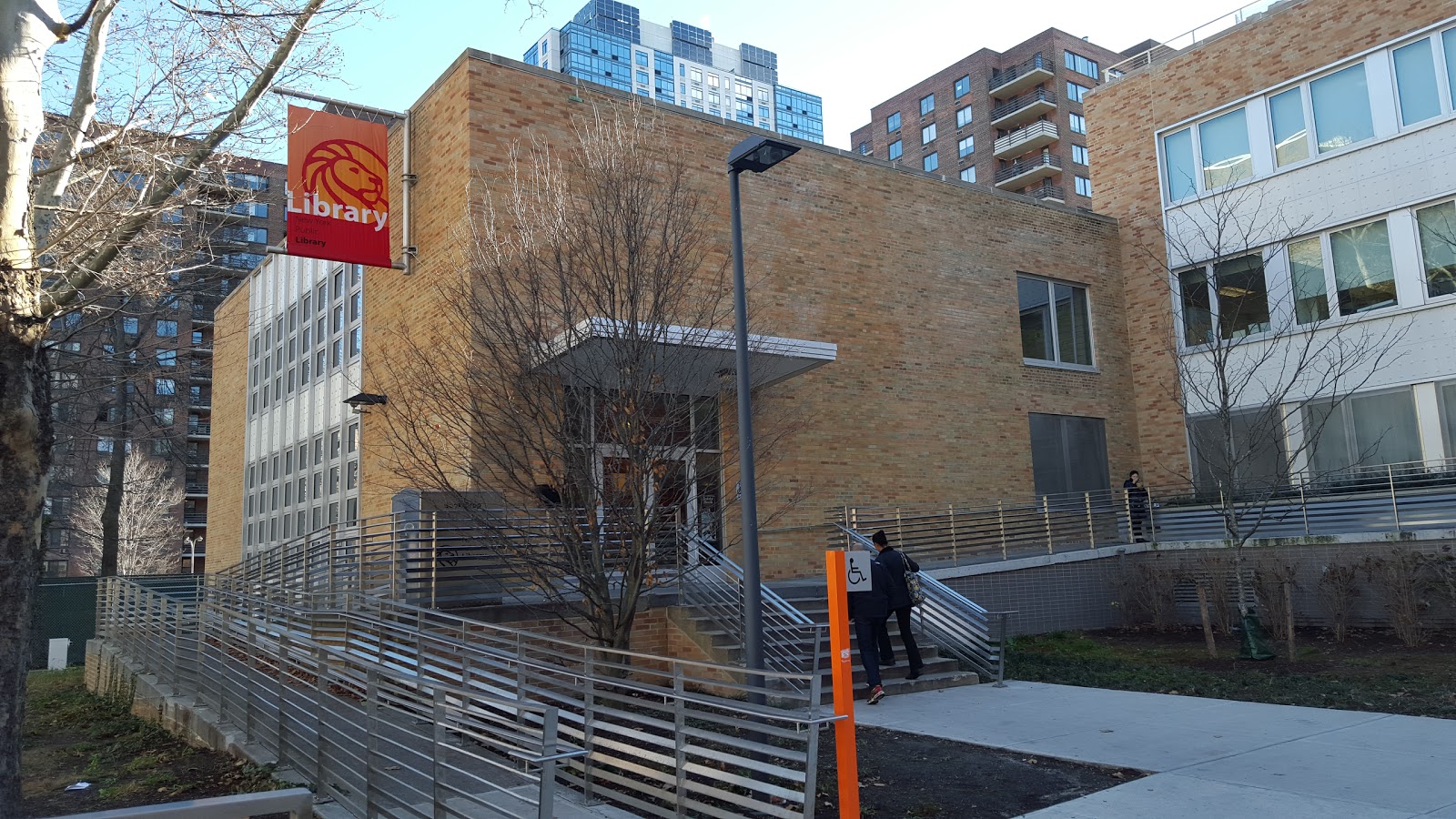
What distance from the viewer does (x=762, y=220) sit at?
59.0 ft

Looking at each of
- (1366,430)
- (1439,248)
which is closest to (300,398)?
(1366,430)

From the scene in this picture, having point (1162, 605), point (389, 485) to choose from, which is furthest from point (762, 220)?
point (1162, 605)

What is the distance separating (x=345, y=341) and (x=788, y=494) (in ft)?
29.4

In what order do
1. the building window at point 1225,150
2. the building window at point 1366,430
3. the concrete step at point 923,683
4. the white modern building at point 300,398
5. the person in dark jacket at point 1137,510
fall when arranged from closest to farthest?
the concrete step at point 923,683 < the white modern building at point 300,398 < the building window at point 1366,430 < the person in dark jacket at point 1137,510 < the building window at point 1225,150

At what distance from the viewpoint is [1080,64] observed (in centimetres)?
5609

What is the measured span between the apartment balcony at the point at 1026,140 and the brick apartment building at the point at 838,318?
32.1 m

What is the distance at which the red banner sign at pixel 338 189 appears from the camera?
581 inches

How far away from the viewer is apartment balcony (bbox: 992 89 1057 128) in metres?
54.2

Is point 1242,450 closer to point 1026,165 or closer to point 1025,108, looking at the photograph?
point 1026,165

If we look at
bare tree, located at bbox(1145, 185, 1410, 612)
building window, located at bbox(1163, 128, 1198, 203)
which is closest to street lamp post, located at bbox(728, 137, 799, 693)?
bare tree, located at bbox(1145, 185, 1410, 612)

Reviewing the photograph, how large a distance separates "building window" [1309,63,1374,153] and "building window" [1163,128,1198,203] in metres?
2.64

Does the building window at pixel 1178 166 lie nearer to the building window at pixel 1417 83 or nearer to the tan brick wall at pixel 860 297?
the tan brick wall at pixel 860 297

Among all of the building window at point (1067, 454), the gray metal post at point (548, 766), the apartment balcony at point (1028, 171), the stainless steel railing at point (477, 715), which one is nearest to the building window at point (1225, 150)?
the building window at point (1067, 454)

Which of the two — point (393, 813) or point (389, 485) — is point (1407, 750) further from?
point (389, 485)
